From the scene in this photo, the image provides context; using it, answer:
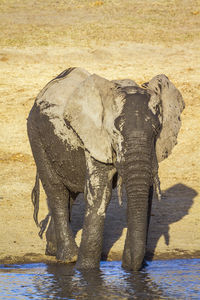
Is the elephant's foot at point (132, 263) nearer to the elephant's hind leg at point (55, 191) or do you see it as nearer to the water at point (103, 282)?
the water at point (103, 282)

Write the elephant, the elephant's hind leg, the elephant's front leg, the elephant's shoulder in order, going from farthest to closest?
1. the elephant's hind leg
2. the elephant's shoulder
3. the elephant's front leg
4. the elephant

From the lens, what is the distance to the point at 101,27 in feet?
92.1

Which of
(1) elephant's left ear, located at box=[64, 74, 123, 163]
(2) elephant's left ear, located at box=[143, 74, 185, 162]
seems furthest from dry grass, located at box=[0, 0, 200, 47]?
(1) elephant's left ear, located at box=[64, 74, 123, 163]

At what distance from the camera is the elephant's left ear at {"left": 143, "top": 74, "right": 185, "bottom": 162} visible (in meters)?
7.63

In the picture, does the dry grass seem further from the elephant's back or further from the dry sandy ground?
the elephant's back

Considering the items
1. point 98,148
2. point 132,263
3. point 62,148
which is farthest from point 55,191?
point 132,263

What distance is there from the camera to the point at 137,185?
22.5 feet

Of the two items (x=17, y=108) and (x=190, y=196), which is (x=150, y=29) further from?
(x=190, y=196)

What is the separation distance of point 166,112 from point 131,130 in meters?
0.93

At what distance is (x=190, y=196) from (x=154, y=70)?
413 inches

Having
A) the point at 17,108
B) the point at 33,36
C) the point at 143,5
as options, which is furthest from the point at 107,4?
the point at 17,108

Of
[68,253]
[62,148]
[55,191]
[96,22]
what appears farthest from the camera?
[96,22]

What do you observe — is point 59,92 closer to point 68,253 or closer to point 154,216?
point 68,253

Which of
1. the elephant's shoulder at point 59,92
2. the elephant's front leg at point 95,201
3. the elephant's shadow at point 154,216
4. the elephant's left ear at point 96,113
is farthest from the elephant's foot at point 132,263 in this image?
the elephant's shoulder at point 59,92
